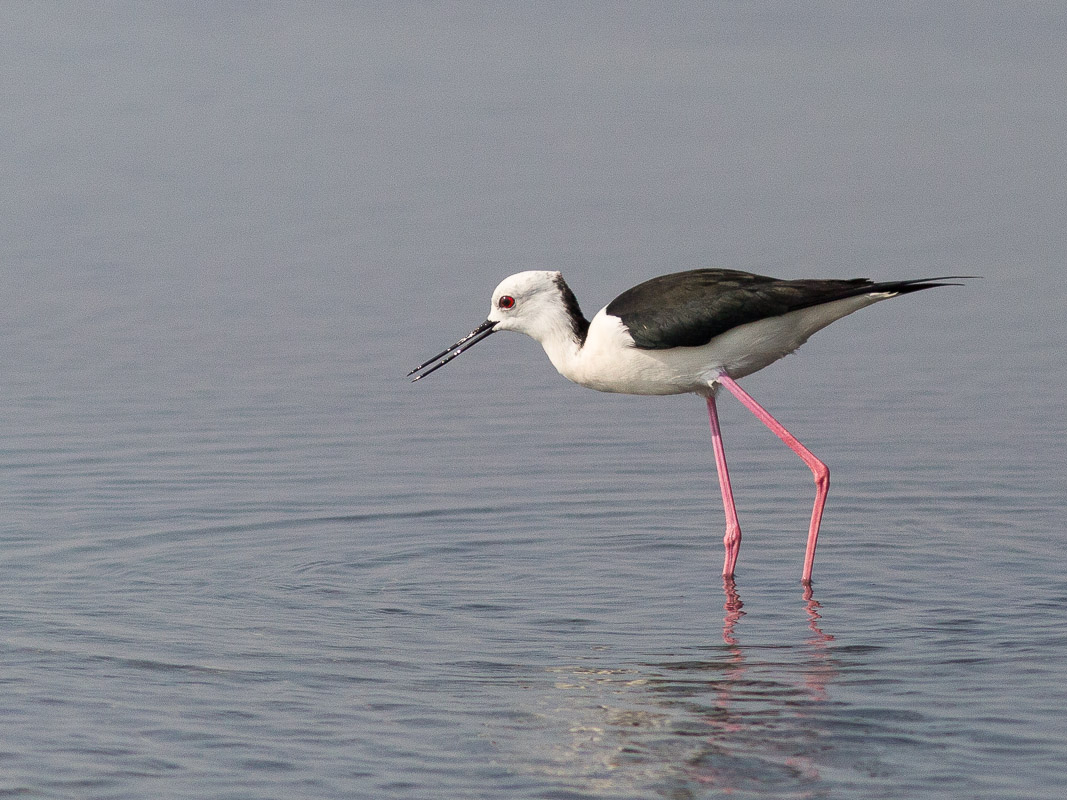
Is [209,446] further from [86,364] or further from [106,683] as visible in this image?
[106,683]

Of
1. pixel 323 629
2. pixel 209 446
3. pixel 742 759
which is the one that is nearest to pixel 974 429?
pixel 209 446

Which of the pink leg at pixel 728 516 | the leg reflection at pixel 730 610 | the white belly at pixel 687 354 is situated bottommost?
the leg reflection at pixel 730 610

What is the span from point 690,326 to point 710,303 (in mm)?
152

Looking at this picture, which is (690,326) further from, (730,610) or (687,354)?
(730,610)

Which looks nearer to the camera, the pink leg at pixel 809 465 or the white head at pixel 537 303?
the pink leg at pixel 809 465

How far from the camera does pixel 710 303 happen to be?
29.5 feet

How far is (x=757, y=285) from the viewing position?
356 inches

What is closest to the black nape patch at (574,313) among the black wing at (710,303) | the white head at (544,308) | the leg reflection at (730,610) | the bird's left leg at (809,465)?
the white head at (544,308)

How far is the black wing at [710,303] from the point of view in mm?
8922

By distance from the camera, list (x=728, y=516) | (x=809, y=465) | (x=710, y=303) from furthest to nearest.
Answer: (x=809, y=465)
(x=728, y=516)
(x=710, y=303)

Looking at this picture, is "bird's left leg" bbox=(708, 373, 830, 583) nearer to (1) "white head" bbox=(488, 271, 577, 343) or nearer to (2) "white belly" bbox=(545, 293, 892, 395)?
(2) "white belly" bbox=(545, 293, 892, 395)

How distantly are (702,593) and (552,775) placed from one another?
2973mm

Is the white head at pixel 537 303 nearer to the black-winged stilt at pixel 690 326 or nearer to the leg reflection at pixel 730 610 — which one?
the black-winged stilt at pixel 690 326

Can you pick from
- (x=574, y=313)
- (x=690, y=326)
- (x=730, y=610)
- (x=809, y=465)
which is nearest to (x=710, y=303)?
(x=690, y=326)
